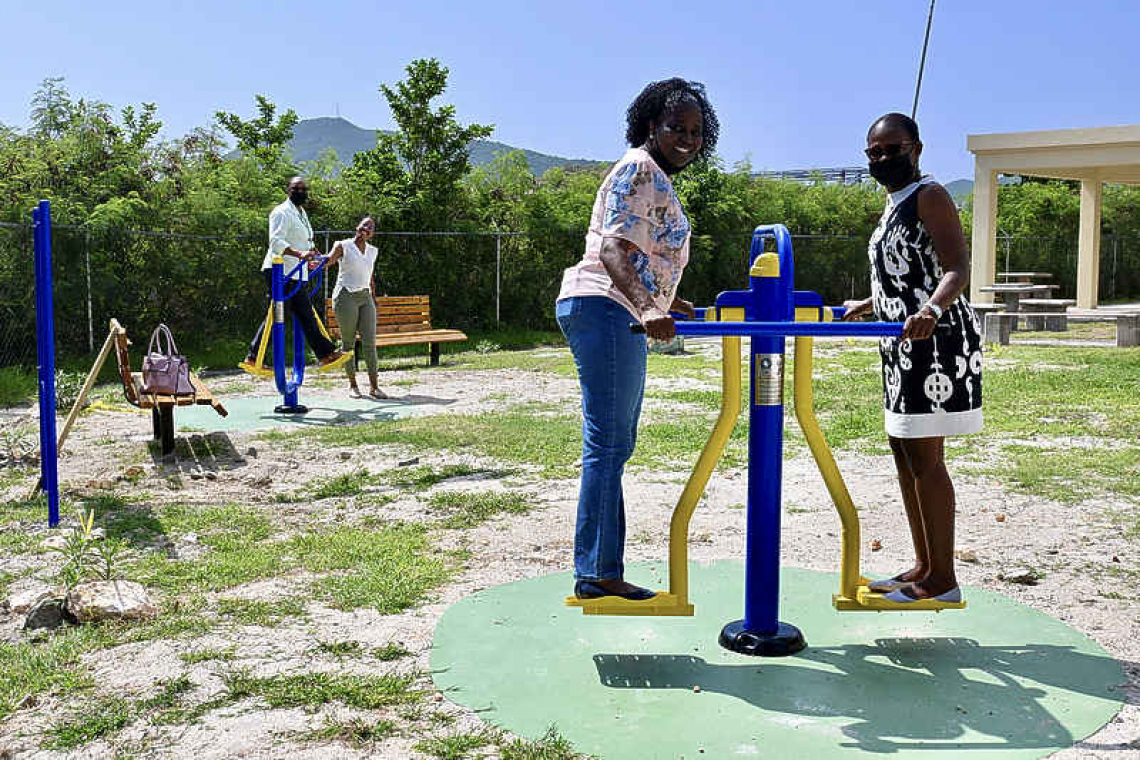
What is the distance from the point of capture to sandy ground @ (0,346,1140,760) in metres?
3.13

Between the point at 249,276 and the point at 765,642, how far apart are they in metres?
12.0

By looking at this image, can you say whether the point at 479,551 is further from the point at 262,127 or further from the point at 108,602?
the point at 262,127

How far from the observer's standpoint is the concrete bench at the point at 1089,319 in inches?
601

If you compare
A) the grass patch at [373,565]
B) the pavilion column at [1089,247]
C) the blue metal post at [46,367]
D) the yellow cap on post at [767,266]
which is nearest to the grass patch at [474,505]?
the grass patch at [373,565]

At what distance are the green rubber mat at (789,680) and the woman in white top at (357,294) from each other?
6348 millimetres

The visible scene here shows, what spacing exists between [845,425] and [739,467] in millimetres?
1806

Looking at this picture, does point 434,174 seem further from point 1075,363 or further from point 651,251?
point 651,251

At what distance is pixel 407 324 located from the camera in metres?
14.3

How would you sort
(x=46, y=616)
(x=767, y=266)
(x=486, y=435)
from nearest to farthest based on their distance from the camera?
(x=767, y=266) < (x=46, y=616) < (x=486, y=435)

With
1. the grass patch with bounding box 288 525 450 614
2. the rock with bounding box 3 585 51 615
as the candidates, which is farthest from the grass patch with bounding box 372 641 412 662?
the rock with bounding box 3 585 51 615

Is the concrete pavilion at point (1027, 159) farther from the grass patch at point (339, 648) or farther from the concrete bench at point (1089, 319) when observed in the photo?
the grass patch at point (339, 648)

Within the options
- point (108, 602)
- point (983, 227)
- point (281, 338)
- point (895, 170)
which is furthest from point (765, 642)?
point (983, 227)

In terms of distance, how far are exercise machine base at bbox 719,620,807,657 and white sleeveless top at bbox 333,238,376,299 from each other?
281 inches

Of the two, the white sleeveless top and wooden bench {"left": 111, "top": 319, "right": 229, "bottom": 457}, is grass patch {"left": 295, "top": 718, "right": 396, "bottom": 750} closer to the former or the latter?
wooden bench {"left": 111, "top": 319, "right": 229, "bottom": 457}
